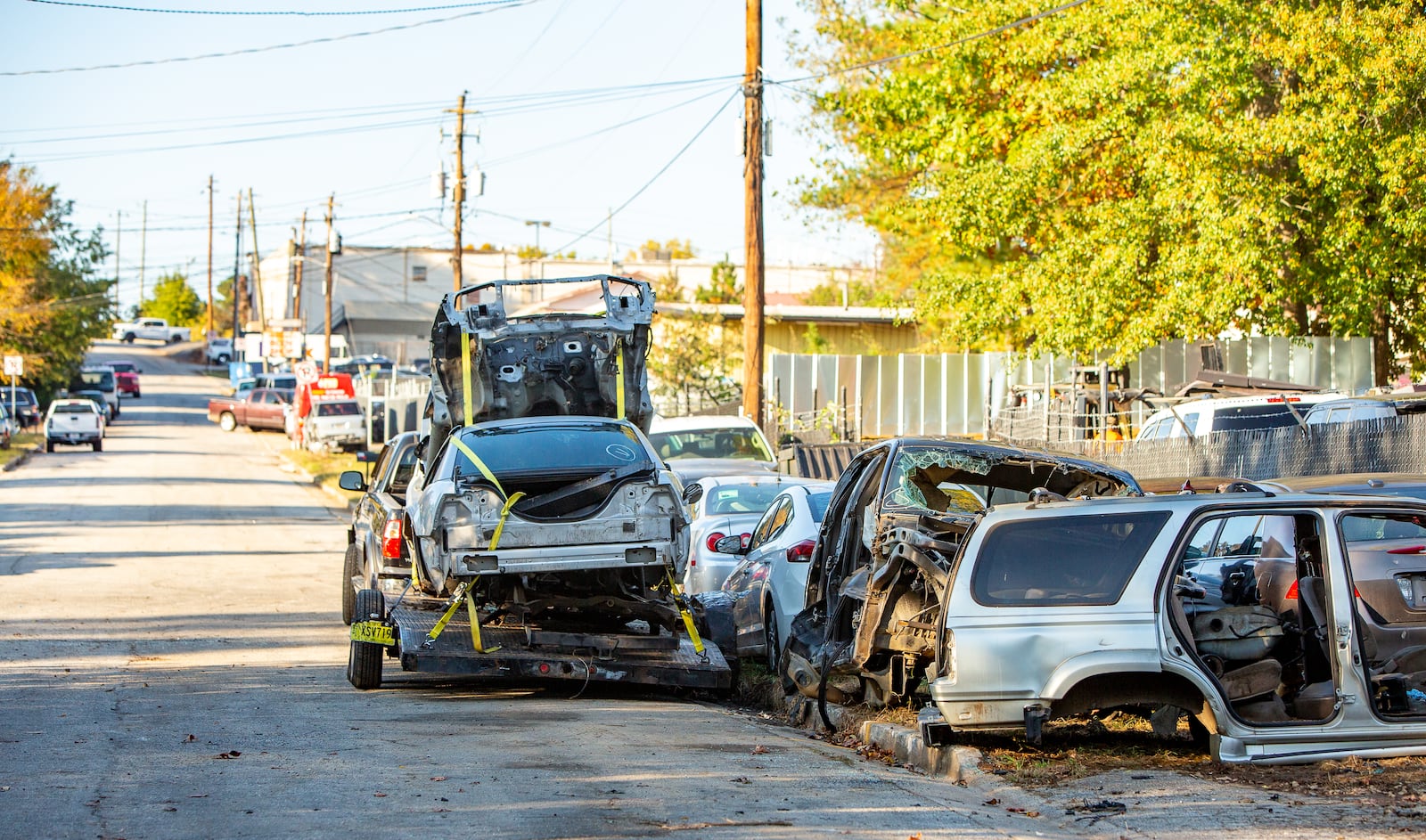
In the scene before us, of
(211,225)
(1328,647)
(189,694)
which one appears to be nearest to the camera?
(1328,647)

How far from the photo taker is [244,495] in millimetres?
33062

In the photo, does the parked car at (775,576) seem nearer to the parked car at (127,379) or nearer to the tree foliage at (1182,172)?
the tree foliage at (1182,172)

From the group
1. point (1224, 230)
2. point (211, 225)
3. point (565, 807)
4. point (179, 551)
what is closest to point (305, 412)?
point (179, 551)

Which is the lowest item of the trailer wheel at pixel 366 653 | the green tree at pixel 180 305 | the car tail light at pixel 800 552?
the trailer wheel at pixel 366 653

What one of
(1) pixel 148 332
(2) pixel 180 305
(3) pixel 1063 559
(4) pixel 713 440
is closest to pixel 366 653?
(3) pixel 1063 559

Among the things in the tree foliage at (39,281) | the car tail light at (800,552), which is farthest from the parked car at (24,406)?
the car tail light at (800,552)

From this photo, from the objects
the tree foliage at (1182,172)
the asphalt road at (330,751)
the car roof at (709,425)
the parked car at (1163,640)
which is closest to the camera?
the asphalt road at (330,751)

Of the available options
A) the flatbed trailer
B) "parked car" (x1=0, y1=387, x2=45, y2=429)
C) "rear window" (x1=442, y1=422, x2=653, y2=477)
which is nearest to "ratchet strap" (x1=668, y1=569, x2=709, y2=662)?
the flatbed trailer

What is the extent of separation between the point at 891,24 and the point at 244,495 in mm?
18524

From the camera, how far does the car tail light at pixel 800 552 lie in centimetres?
1138

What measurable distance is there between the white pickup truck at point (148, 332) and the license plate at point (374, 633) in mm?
114643

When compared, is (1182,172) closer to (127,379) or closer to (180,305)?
(127,379)

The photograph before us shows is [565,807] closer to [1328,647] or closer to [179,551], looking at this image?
[1328,647]

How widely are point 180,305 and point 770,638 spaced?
463ft
